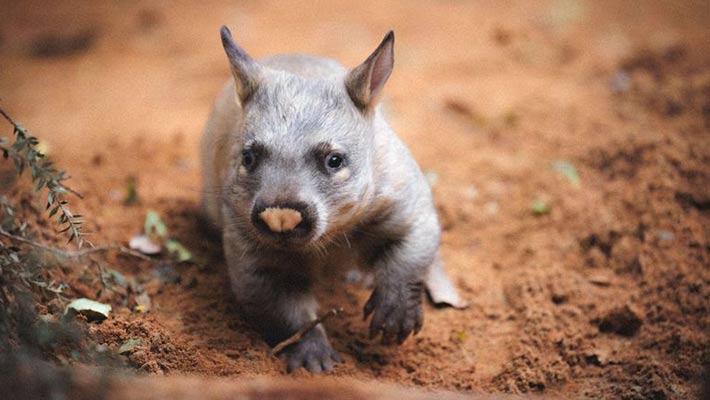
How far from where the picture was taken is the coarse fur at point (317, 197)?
3.52 metres

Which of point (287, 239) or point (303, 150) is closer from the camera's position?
point (287, 239)

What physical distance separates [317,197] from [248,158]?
51cm

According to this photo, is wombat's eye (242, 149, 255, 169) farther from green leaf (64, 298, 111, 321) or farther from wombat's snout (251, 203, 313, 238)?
green leaf (64, 298, 111, 321)

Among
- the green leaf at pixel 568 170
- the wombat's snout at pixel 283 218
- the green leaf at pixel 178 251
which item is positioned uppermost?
the wombat's snout at pixel 283 218

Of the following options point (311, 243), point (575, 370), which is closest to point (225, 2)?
point (311, 243)

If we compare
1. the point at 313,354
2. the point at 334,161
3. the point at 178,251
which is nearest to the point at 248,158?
the point at 334,161

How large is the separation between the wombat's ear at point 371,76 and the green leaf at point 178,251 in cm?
173

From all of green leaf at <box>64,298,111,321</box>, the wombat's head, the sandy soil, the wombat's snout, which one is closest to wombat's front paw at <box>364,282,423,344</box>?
the sandy soil

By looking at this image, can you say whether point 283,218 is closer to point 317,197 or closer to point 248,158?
point 317,197

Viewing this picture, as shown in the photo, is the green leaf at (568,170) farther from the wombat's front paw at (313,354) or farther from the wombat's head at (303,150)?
the wombat's front paw at (313,354)

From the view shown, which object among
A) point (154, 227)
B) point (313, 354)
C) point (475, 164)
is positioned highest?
point (475, 164)

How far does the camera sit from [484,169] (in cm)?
597

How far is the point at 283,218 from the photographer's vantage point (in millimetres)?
3268

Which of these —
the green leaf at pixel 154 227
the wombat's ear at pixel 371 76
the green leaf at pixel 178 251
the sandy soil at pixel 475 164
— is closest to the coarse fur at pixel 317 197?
the wombat's ear at pixel 371 76
